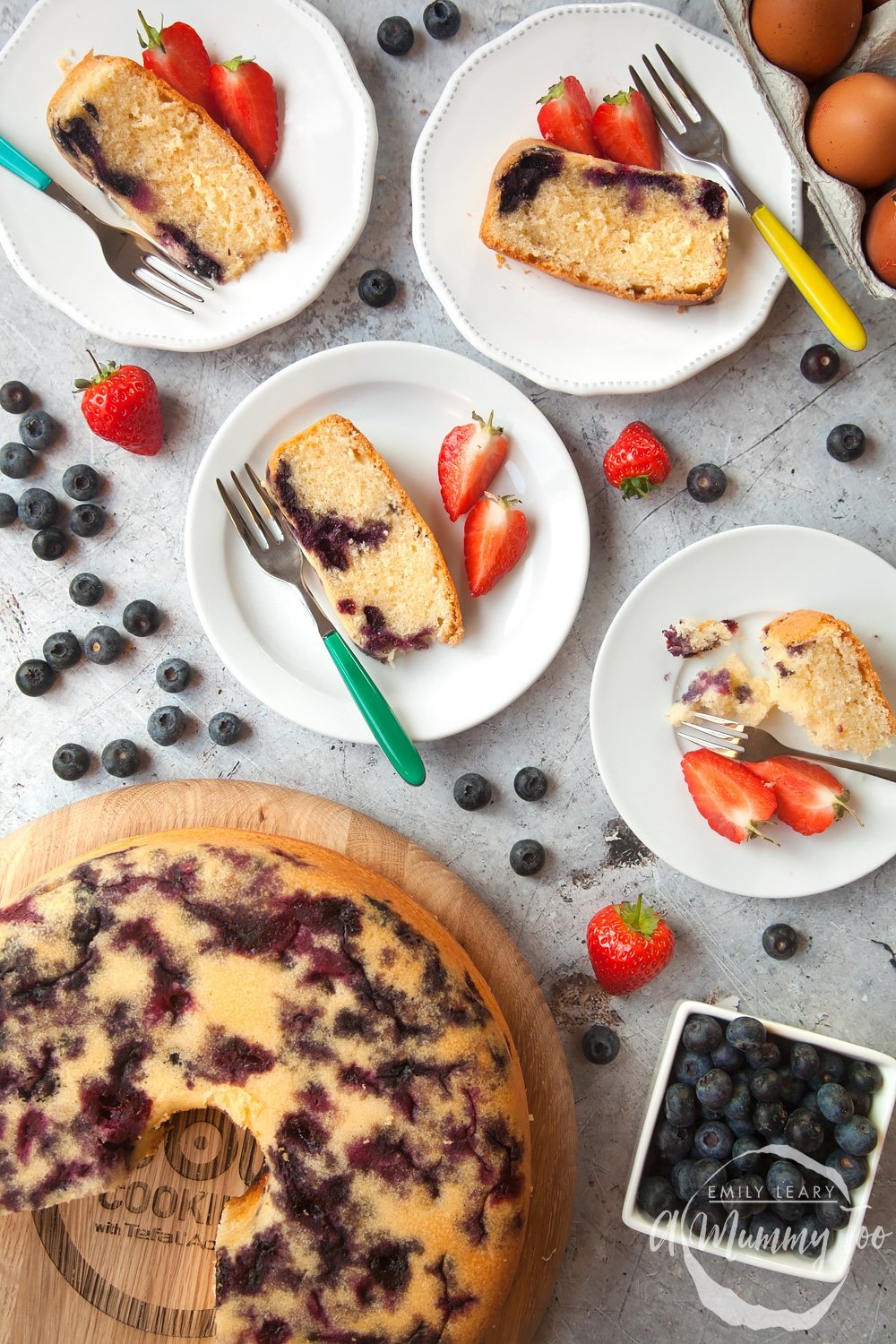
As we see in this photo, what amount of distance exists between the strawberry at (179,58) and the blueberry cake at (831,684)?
6.08ft

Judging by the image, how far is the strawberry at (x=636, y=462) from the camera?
2.17 metres

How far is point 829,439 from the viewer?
87.3 inches

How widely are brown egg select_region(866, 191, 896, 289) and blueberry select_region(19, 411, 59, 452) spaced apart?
193 centimetres

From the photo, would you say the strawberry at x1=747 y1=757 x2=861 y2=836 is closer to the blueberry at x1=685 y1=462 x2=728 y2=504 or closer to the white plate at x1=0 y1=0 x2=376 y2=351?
the blueberry at x1=685 y1=462 x2=728 y2=504

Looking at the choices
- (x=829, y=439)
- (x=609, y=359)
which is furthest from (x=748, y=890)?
(x=609, y=359)

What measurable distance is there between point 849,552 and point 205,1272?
86.6 inches

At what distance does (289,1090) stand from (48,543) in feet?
4.66

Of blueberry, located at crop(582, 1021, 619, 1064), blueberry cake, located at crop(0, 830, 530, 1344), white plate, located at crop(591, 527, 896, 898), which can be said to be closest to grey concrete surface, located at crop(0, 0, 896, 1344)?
blueberry, located at crop(582, 1021, 619, 1064)

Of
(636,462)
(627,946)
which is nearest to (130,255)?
(636,462)

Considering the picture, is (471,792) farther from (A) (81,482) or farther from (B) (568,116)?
(B) (568,116)

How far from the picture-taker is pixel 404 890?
7.18ft

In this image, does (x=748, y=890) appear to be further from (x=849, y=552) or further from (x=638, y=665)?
(x=849, y=552)

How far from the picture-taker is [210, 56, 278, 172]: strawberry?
211cm

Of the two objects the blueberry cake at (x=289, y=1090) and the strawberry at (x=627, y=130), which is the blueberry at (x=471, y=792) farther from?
the strawberry at (x=627, y=130)
